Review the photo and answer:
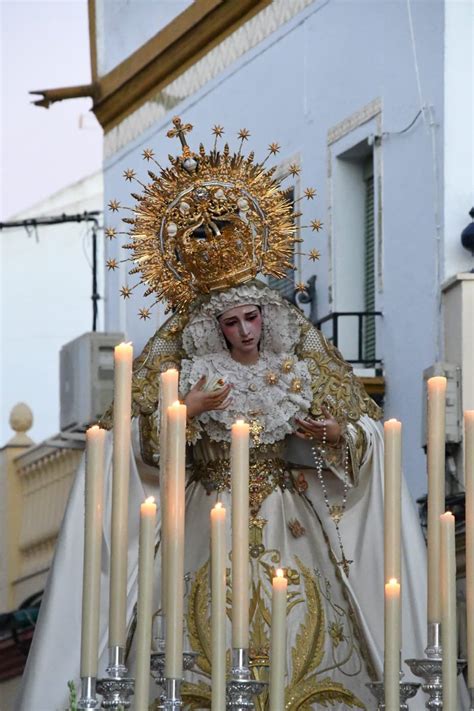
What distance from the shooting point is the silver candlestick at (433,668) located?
242 inches

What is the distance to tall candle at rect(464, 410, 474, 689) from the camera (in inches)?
238

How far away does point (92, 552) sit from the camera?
599cm

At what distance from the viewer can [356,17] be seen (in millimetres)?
13922

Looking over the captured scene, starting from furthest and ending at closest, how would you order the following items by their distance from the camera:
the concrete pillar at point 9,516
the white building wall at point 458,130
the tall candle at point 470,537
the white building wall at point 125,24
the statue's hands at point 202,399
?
the concrete pillar at point 9,516 < the white building wall at point 125,24 < the white building wall at point 458,130 < the statue's hands at point 202,399 < the tall candle at point 470,537

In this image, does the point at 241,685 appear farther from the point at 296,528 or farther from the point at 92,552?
the point at 296,528

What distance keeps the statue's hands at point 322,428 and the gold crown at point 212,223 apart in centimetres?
46

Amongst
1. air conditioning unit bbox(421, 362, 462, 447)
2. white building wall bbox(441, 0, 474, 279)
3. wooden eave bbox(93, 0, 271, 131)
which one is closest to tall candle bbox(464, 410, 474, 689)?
air conditioning unit bbox(421, 362, 462, 447)

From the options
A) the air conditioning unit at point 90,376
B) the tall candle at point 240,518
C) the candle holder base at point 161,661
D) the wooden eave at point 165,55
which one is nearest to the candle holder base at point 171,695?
the tall candle at point 240,518

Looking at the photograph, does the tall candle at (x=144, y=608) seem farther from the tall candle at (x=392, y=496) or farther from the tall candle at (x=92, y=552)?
the tall candle at (x=392, y=496)

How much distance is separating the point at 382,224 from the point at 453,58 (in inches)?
41.0

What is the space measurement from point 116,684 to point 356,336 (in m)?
7.99

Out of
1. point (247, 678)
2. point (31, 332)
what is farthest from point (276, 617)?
point (31, 332)

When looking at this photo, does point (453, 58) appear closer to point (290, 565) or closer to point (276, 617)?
point (290, 565)

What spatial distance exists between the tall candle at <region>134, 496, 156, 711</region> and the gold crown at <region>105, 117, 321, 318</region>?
7.58 feet
